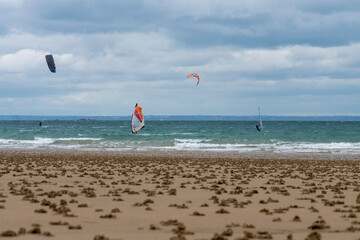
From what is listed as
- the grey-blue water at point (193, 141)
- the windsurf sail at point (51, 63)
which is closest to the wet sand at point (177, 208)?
the windsurf sail at point (51, 63)

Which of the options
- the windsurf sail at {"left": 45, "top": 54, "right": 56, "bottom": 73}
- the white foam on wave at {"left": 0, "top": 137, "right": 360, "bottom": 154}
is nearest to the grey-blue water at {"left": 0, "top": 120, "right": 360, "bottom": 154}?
the white foam on wave at {"left": 0, "top": 137, "right": 360, "bottom": 154}

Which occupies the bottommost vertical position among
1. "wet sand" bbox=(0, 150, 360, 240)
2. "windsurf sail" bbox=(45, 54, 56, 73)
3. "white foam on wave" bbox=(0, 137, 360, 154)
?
"white foam on wave" bbox=(0, 137, 360, 154)

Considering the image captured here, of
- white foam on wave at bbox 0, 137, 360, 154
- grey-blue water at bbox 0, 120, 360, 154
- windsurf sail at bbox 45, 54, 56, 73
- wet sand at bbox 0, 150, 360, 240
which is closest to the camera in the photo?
wet sand at bbox 0, 150, 360, 240

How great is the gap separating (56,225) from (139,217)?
207 cm

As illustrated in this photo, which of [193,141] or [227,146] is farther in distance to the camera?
[193,141]

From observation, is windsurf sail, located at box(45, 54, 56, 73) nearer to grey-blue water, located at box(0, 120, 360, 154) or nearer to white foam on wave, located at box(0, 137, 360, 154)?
white foam on wave, located at box(0, 137, 360, 154)

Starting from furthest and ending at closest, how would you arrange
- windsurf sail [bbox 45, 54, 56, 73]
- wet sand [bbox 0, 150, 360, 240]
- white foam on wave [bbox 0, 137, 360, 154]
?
1. white foam on wave [bbox 0, 137, 360, 154]
2. windsurf sail [bbox 45, 54, 56, 73]
3. wet sand [bbox 0, 150, 360, 240]

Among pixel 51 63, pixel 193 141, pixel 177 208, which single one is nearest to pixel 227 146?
pixel 193 141

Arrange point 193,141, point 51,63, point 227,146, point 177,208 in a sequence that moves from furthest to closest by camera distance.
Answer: point 193,141 < point 227,146 < point 51,63 < point 177,208

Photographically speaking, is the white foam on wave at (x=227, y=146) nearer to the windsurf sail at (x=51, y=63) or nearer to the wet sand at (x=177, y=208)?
the windsurf sail at (x=51, y=63)

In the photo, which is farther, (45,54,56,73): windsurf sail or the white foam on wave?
the white foam on wave

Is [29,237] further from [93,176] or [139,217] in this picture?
[93,176]

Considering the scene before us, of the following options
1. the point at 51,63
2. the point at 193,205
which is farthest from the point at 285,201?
the point at 51,63

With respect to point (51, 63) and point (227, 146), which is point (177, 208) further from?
point (227, 146)
